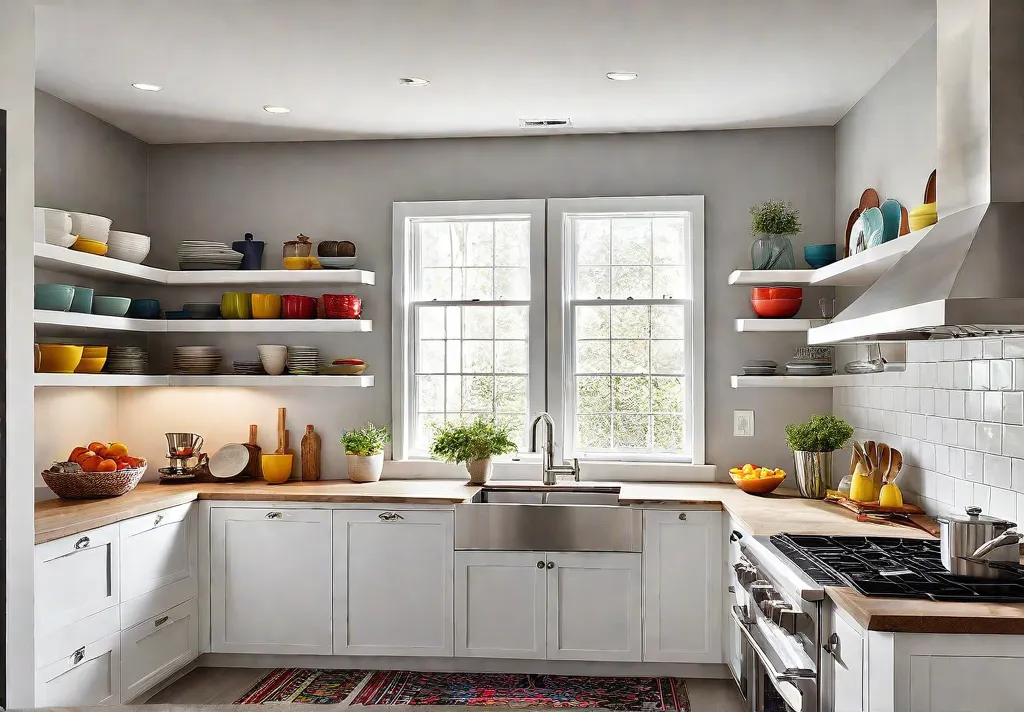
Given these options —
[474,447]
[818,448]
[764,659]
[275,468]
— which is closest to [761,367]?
[818,448]

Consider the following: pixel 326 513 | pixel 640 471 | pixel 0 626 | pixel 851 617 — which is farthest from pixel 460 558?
pixel 851 617

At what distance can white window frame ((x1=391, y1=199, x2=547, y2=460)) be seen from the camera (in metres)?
4.80

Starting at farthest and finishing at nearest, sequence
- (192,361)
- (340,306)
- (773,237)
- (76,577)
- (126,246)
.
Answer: (192,361) → (340,306) → (773,237) → (126,246) → (76,577)

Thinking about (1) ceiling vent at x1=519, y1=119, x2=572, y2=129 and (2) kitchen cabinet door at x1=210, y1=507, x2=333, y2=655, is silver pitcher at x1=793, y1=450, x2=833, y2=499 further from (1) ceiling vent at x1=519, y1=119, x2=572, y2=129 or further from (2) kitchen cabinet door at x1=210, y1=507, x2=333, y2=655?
(2) kitchen cabinet door at x1=210, y1=507, x2=333, y2=655

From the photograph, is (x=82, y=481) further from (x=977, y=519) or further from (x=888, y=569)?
(x=977, y=519)

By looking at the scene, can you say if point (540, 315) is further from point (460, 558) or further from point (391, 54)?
point (391, 54)

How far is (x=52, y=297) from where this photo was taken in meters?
3.81

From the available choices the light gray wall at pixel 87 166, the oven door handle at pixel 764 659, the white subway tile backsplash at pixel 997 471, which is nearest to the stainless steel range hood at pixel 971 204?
the white subway tile backsplash at pixel 997 471

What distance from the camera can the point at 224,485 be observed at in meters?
4.62

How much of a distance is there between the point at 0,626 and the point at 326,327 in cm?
219

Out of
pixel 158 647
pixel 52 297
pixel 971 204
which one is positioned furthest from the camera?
pixel 158 647

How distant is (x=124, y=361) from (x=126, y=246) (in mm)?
591

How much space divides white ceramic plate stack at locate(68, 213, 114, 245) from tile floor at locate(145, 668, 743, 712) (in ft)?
6.97

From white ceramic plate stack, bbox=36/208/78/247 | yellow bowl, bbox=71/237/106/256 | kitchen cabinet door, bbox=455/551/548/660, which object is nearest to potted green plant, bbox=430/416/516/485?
kitchen cabinet door, bbox=455/551/548/660
